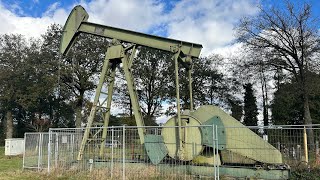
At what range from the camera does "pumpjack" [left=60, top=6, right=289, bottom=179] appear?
28.0 ft

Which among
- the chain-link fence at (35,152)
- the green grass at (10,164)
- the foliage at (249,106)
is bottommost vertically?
the green grass at (10,164)

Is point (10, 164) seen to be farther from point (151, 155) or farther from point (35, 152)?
point (151, 155)

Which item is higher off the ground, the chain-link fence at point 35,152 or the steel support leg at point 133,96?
the steel support leg at point 133,96

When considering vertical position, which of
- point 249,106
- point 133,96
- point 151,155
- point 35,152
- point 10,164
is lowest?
point 10,164

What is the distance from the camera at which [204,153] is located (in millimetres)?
9250

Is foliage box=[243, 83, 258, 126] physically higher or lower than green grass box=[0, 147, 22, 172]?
higher

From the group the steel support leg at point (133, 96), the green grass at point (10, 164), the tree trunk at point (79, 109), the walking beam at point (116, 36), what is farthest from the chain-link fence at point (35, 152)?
the tree trunk at point (79, 109)

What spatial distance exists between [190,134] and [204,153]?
2.09 ft

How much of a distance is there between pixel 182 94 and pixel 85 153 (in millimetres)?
25691

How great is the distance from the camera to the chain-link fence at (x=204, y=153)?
8.30m

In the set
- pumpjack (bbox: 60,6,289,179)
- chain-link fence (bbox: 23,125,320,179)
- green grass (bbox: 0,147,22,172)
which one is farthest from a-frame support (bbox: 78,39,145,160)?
green grass (bbox: 0,147,22,172)

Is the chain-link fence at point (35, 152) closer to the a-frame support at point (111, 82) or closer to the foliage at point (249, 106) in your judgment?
the a-frame support at point (111, 82)

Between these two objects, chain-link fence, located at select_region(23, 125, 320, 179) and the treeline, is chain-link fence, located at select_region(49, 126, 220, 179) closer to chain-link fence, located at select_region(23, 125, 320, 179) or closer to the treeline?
chain-link fence, located at select_region(23, 125, 320, 179)

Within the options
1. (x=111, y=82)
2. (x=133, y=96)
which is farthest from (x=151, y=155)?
(x=111, y=82)
